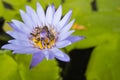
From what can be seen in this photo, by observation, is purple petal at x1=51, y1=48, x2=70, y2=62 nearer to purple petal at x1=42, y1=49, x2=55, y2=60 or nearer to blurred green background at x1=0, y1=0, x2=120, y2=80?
purple petal at x1=42, y1=49, x2=55, y2=60

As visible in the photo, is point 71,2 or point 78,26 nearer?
point 78,26

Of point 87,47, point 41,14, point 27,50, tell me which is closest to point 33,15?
point 41,14

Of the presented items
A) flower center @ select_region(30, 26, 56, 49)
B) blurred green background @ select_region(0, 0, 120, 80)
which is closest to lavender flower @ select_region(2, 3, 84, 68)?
flower center @ select_region(30, 26, 56, 49)

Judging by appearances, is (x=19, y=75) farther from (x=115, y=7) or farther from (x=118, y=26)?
(x=115, y=7)

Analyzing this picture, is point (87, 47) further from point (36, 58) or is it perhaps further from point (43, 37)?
point (36, 58)

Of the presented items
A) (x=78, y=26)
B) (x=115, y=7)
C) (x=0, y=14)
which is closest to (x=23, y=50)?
(x=78, y=26)
